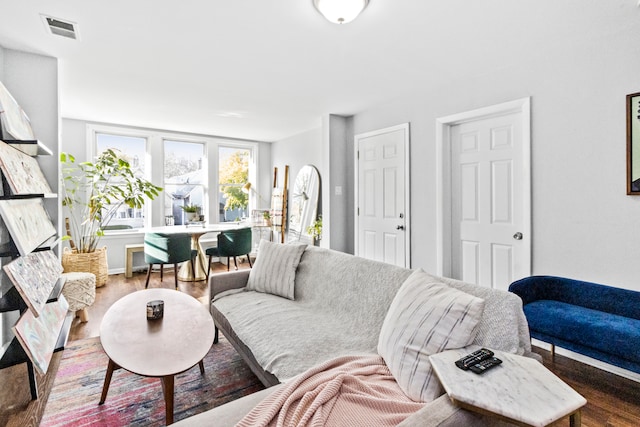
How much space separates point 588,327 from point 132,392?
2.82 meters

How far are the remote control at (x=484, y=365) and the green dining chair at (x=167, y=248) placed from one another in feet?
12.5

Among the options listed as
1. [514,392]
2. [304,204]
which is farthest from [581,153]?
[304,204]

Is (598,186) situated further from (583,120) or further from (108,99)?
(108,99)

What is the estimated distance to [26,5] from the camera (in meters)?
2.02

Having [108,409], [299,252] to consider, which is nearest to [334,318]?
[299,252]

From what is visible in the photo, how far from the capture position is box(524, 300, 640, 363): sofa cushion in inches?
74.1

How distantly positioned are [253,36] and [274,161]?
425 centimetres

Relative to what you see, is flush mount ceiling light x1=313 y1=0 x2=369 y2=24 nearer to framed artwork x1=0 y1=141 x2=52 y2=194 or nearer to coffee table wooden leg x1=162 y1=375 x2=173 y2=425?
framed artwork x1=0 y1=141 x2=52 y2=194

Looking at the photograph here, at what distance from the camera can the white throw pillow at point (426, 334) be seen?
47.7 inches

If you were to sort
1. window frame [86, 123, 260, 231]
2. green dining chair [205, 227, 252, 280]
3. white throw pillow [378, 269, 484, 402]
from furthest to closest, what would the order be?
window frame [86, 123, 260, 231] → green dining chair [205, 227, 252, 280] → white throw pillow [378, 269, 484, 402]

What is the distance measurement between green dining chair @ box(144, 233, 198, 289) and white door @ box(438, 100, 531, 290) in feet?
10.7

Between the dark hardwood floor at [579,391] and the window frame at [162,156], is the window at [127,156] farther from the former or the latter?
the dark hardwood floor at [579,391]

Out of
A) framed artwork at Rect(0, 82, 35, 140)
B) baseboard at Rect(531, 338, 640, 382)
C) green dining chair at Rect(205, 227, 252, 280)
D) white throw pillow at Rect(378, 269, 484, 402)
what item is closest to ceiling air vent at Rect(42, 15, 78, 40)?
framed artwork at Rect(0, 82, 35, 140)

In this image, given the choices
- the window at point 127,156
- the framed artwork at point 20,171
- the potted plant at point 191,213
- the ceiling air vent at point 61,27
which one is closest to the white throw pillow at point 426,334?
the framed artwork at point 20,171
